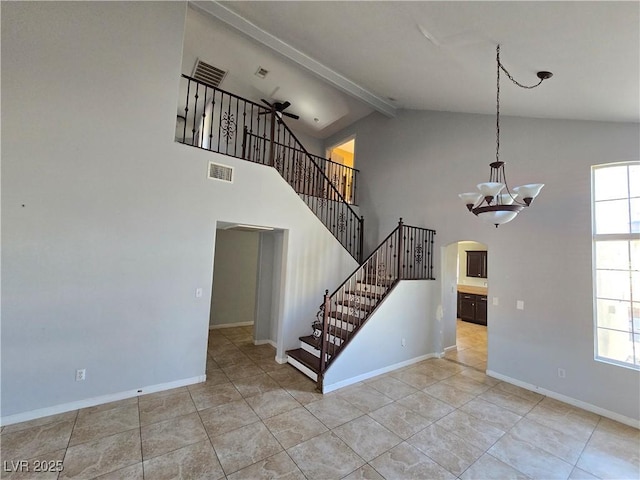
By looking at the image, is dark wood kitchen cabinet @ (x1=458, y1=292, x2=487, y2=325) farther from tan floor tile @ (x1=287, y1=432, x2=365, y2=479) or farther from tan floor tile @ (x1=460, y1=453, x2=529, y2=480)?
tan floor tile @ (x1=287, y1=432, x2=365, y2=479)

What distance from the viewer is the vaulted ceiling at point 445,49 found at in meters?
2.33

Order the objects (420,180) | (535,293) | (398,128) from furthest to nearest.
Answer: (398,128)
(420,180)
(535,293)

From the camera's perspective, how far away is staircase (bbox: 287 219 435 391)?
4.11m

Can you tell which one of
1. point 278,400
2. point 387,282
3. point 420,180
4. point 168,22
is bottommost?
point 278,400

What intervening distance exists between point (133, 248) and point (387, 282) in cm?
396

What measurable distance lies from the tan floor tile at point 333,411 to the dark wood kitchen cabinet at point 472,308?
20.8 feet

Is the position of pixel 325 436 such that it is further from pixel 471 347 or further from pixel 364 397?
pixel 471 347

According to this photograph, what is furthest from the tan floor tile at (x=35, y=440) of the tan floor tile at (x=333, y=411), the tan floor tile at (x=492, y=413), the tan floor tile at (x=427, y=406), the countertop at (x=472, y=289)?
the countertop at (x=472, y=289)

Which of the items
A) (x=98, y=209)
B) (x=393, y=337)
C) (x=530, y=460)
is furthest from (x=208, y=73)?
(x=530, y=460)

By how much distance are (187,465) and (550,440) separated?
12.1ft

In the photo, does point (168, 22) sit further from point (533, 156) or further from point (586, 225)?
point (586, 225)

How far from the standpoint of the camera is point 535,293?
13.7 ft

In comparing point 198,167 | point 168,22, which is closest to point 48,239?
point 198,167

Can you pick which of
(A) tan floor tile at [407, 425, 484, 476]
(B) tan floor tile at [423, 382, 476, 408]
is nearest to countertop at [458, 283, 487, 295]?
(B) tan floor tile at [423, 382, 476, 408]
